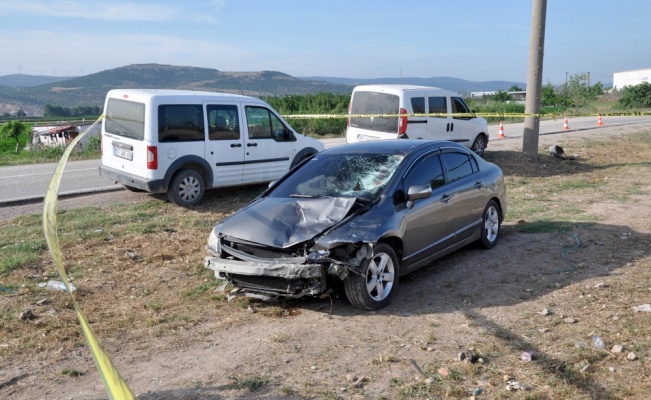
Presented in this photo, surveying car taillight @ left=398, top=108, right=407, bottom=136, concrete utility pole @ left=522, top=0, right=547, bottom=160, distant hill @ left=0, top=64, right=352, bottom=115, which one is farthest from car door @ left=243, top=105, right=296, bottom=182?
distant hill @ left=0, top=64, right=352, bottom=115

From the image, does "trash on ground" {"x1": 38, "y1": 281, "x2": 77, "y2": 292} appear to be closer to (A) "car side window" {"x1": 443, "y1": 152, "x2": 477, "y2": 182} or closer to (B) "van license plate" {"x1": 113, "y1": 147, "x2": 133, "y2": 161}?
(B) "van license plate" {"x1": 113, "y1": 147, "x2": 133, "y2": 161}

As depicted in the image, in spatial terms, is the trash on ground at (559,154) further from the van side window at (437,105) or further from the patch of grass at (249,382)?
the patch of grass at (249,382)

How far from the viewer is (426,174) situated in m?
7.49

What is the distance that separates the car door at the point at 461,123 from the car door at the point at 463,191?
327 inches

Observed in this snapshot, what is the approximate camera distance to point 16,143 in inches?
1062

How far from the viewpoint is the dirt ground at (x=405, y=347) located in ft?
15.1

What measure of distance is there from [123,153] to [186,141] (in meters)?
1.07

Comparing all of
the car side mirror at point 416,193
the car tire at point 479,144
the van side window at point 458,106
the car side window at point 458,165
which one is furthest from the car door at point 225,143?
the car tire at point 479,144

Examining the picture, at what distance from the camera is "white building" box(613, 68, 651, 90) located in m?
137

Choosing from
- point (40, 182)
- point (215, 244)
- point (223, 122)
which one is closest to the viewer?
point (215, 244)

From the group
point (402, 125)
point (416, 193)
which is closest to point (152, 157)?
point (416, 193)

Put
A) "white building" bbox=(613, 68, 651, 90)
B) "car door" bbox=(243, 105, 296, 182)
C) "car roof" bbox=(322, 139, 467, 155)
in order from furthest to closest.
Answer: "white building" bbox=(613, 68, 651, 90) < "car door" bbox=(243, 105, 296, 182) < "car roof" bbox=(322, 139, 467, 155)

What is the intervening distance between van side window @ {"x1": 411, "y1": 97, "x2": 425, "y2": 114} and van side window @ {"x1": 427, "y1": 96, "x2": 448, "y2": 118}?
1.20ft

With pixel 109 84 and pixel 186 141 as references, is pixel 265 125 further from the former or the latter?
pixel 109 84
